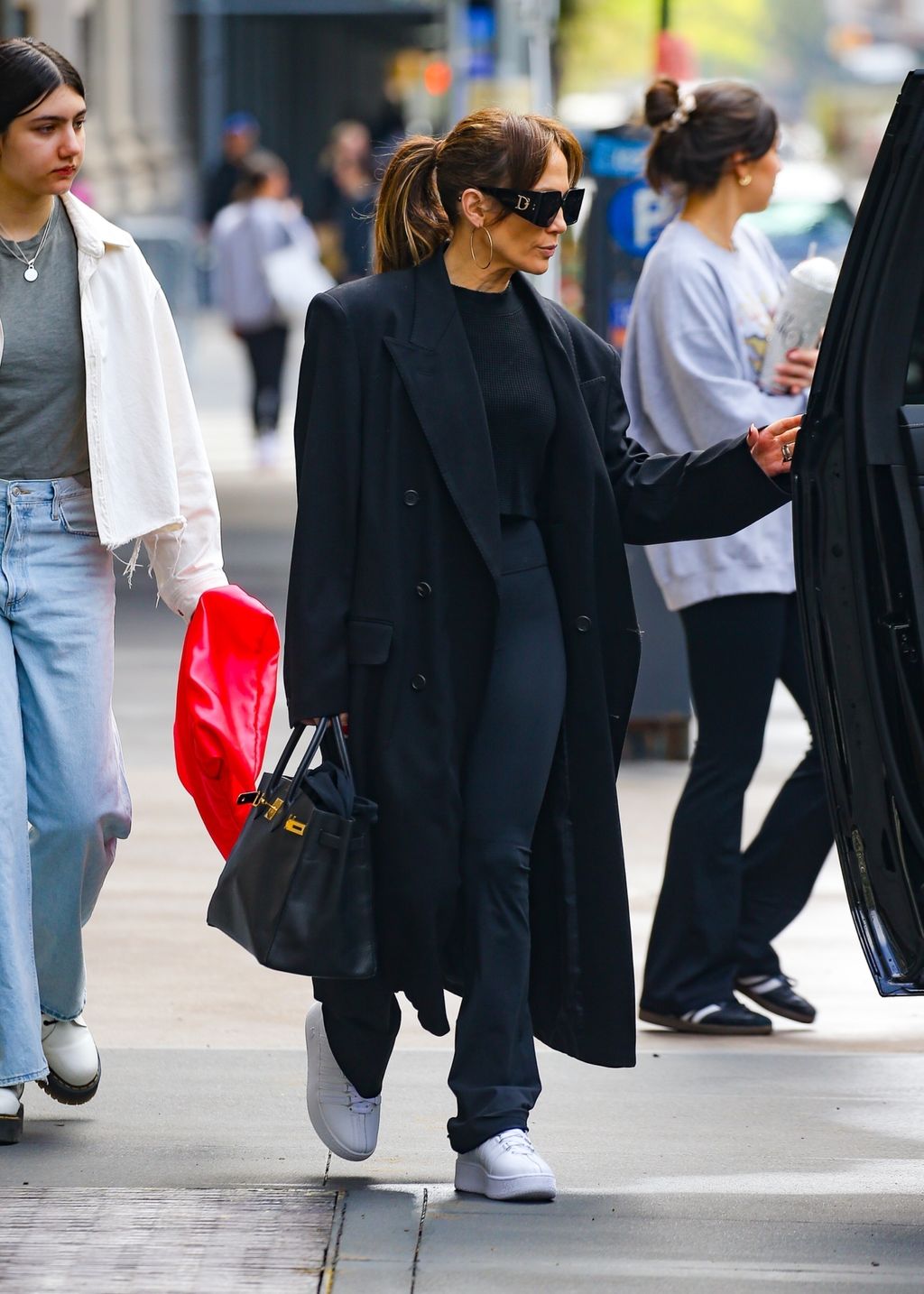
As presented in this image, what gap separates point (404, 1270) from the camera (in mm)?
3676

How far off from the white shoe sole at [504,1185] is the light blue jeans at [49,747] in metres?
0.80

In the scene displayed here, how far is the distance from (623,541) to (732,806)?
1.22 m

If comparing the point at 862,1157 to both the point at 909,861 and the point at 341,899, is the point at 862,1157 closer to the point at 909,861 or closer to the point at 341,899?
the point at 909,861

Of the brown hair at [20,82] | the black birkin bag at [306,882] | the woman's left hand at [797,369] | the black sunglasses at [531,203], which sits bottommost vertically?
the black birkin bag at [306,882]

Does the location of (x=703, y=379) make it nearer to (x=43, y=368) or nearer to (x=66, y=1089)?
(x=43, y=368)

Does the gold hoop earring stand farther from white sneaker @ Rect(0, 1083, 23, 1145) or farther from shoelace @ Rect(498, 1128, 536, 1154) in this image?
white sneaker @ Rect(0, 1083, 23, 1145)

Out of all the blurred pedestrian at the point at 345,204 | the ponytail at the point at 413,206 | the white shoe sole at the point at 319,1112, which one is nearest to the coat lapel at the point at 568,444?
the ponytail at the point at 413,206

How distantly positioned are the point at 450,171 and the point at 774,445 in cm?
73

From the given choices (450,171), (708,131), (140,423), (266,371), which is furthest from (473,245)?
(266,371)

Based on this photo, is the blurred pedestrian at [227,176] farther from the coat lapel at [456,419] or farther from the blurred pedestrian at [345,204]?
the coat lapel at [456,419]

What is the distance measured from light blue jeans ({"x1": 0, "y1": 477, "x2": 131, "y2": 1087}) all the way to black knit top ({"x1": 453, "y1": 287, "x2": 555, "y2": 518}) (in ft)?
2.70

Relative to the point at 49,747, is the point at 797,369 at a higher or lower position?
higher

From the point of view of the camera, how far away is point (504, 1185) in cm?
398

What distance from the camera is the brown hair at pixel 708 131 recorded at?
5270 millimetres
